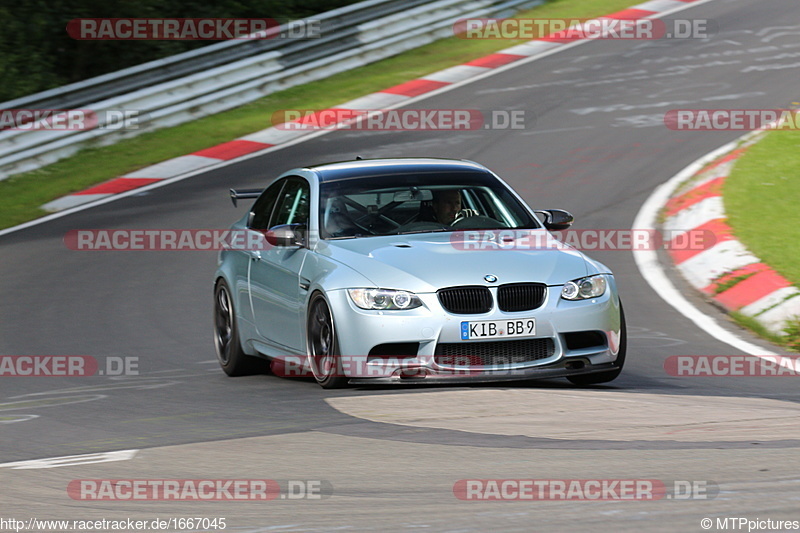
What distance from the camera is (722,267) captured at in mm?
11258

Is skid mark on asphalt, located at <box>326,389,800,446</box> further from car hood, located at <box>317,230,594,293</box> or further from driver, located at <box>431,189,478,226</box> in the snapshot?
driver, located at <box>431,189,478,226</box>

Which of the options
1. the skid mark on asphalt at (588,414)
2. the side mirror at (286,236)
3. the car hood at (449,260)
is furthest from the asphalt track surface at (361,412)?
the side mirror at (286,236)

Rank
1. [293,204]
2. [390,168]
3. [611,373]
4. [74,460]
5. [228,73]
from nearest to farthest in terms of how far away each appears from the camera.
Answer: [74,460], [611,373], [390,168], [293,204], [228,73]

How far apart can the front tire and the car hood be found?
316 millimetres

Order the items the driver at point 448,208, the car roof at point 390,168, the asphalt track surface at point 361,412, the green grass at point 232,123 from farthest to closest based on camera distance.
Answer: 1. the green grass at point 232,123
2. the car roof at point 390,168
3. the driver at point 448,208
4. the asphalt track surface at point 361,412

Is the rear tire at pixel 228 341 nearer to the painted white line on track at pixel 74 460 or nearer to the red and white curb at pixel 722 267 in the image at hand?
the painted white line on track at pixel 74 460

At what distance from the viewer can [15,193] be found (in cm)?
1711

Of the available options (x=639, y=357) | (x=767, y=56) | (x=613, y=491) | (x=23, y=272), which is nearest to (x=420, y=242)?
(x=639, y=357)

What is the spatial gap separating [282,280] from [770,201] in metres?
6.19

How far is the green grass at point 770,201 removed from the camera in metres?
11.2

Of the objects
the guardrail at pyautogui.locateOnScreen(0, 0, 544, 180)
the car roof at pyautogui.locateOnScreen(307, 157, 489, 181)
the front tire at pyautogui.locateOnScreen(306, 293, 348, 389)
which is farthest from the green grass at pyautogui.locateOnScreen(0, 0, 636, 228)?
the front tire at pyautogui.locateOnScreen(306, 293, 348, 389)

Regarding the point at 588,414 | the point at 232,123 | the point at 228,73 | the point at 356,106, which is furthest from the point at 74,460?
the point at 228,73

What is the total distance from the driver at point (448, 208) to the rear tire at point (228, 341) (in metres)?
1.71

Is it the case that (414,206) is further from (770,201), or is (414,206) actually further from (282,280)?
(770,201)
